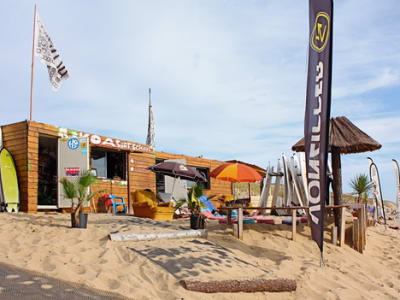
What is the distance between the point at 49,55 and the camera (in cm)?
1201

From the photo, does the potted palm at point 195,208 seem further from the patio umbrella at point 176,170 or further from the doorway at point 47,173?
the doorway at point 47,173

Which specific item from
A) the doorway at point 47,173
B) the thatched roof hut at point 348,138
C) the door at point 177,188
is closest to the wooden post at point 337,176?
the thatched roof hut at point 348,138

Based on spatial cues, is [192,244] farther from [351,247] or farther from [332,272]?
[351,247]

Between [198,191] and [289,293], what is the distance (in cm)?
363

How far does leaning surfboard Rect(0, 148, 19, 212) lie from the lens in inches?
395

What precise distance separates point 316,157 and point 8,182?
8184 millimetres

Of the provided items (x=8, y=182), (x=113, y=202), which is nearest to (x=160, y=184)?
(x=113, y=202)

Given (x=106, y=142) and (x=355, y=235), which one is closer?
(x=355, y=235)

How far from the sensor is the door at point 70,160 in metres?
11.3

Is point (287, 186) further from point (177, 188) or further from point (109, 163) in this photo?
point (109, 163)

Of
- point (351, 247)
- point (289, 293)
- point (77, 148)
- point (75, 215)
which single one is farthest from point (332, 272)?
point (77, 148)

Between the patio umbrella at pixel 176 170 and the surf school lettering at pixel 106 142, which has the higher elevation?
the surf school lettering at pixel 106 142

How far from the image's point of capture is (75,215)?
282 inches

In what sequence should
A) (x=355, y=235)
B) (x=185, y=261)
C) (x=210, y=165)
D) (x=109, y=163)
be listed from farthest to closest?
(x=210, y=165), (x=109, y=163), (x=355, y=235), (x=185, y=261)
